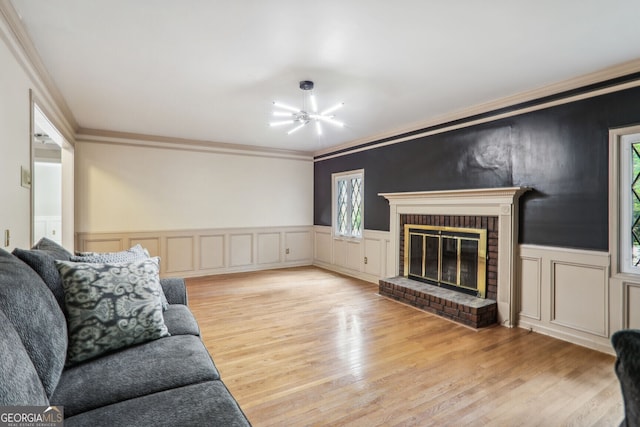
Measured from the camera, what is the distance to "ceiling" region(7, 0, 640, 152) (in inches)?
78.9

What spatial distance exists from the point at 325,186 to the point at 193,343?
5.13 metres

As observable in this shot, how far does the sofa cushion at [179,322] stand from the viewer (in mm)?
1884

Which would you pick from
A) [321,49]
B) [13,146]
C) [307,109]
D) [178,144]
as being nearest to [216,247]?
[178,144]

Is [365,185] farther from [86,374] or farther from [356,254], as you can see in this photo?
[86,374]

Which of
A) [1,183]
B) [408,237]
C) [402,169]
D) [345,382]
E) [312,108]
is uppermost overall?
[312,108]

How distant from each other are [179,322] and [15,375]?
1.15m

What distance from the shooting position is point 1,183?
1989 mm

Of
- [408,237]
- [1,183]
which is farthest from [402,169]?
[1,183]

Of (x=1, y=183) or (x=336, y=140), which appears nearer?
(x=1, y=183)

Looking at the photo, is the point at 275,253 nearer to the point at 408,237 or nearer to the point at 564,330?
the point at 408,237

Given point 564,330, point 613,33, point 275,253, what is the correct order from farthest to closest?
point 275,253 < point 564,330 < point 613,33

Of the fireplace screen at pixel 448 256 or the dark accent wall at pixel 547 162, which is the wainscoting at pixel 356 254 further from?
the dark accent wall at pixel 547 162

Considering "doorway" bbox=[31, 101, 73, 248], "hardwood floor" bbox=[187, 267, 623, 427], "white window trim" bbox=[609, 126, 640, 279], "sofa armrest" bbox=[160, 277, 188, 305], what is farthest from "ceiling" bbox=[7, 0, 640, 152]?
"doorway" bbox=[31, 101, 73, 248]

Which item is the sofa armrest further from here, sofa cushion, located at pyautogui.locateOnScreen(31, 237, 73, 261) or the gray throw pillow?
sofa cushion, located at pyautogui.locateOnScreen(31, 237, 73, 261)
